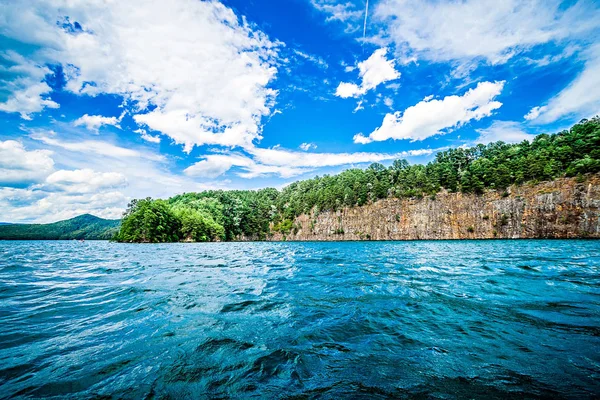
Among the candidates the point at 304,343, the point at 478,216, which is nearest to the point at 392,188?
the point at 478,216

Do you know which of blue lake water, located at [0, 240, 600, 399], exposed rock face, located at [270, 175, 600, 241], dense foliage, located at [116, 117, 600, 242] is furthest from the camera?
dense foliage, located at [116, 117, 600, 242]

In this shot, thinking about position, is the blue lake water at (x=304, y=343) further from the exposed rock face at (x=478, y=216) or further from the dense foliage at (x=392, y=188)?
the dense foliage at (x=392, y=188)

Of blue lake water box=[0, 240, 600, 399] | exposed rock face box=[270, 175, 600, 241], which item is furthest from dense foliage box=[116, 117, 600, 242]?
blue lake water box=[0, 240, 600, 399]

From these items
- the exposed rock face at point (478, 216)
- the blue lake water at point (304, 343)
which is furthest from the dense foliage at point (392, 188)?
the blue lake water at point (304, 343)

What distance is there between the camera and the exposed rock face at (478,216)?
229 ft

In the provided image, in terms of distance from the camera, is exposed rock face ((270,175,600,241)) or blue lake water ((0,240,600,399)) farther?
exposed rock face ((270,175,600,241))

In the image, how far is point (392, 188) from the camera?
119250 millimetres

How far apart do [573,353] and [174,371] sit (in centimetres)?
706

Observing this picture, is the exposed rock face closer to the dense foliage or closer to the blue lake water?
the dense foliage

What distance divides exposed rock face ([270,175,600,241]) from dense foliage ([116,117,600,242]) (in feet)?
13.3

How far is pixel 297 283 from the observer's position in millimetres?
12406

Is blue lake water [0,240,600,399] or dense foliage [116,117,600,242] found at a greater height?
dense foliage [116,117,600,242]

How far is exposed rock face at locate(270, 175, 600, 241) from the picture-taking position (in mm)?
69938

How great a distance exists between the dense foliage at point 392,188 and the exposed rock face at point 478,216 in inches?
160
